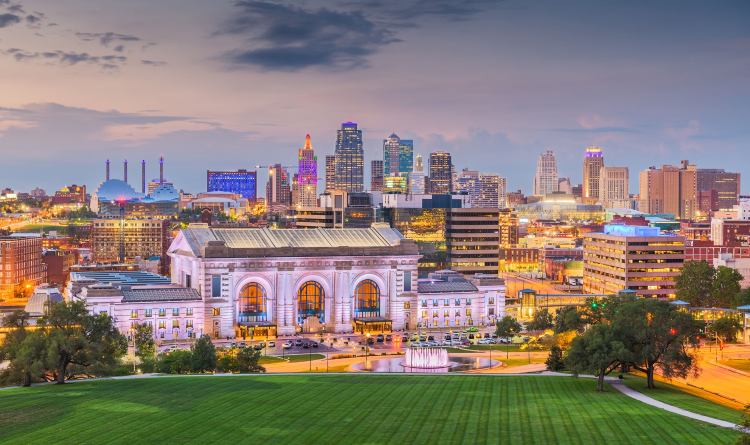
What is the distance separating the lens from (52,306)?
91.9m

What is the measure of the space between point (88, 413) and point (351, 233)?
10841 cm

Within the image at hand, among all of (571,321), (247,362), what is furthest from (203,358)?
(571,321)

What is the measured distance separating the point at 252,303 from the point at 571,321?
Answer: 6207cm

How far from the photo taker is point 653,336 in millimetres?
89000

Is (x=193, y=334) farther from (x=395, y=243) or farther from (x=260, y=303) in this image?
(x=395, y=243)

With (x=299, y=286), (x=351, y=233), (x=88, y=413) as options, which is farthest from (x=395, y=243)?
(x=88, y=413)

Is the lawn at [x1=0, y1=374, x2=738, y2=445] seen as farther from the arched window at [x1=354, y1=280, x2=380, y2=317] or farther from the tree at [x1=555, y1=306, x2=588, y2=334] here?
the arched window at [x1=354, y1=280, x2=380, y2=317]

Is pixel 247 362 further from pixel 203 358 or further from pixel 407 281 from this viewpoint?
pixel 407 281

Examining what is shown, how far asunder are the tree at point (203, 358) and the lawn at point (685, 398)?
48.8 metres

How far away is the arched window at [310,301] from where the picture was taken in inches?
6373

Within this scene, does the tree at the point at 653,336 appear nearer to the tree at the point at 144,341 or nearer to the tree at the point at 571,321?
the tree at the point at 571,321

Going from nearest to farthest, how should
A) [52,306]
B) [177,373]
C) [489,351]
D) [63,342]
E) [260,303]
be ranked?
[63,342] → [52,306] → [177,373] → [489,351] → [260,303]

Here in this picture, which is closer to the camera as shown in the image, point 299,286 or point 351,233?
point 299,286

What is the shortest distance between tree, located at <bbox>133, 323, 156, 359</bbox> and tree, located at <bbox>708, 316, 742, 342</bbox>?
10029 centimetres
